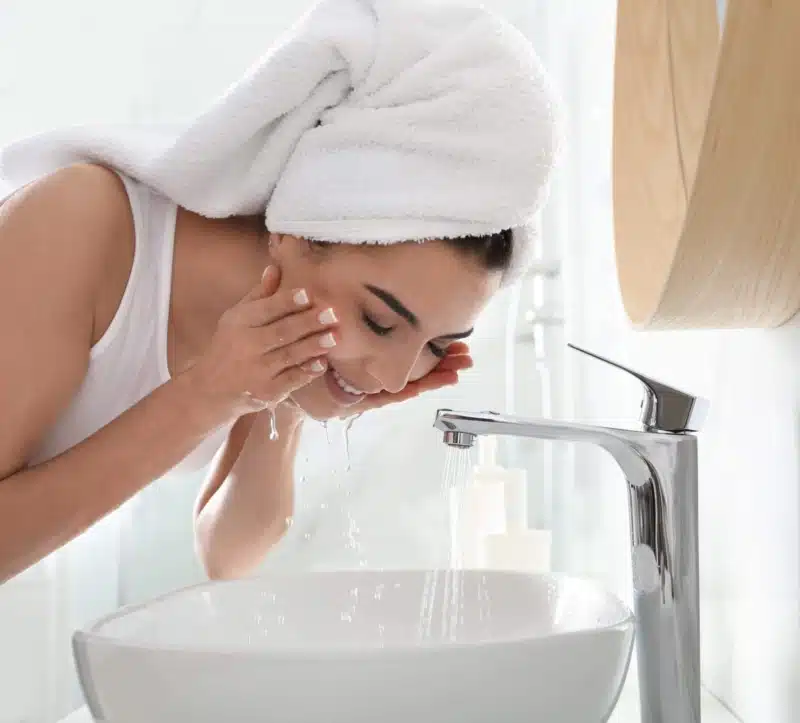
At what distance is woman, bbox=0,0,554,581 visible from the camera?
96 cm

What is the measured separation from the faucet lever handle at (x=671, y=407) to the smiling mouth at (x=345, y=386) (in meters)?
0.41

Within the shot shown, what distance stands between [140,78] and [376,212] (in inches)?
45.4

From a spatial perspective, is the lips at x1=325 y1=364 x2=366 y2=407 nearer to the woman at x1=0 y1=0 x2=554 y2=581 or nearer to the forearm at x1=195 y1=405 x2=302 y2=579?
the woman at x1=0 y1=0 x2=554 y2=581

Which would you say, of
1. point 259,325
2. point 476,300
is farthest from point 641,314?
point 259,325

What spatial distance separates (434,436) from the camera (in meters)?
1.93

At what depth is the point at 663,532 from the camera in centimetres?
76

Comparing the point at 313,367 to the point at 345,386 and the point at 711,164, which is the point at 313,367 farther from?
the point at 711,164

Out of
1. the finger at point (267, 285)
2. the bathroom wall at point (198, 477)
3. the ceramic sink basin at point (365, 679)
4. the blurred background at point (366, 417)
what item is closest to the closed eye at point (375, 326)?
the finger at point (267, 285)

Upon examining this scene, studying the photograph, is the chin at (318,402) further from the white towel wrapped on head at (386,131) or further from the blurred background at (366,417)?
the blurred background at (366,417)

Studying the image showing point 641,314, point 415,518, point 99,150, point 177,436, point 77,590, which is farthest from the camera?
point 415,518

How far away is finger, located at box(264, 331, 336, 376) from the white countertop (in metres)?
0.43

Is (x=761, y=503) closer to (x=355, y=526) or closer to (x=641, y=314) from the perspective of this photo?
(x=641, y=314)

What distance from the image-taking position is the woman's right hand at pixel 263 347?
3.21 ft

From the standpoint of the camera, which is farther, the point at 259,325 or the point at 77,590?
the point at 77,590
